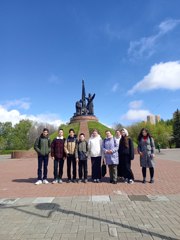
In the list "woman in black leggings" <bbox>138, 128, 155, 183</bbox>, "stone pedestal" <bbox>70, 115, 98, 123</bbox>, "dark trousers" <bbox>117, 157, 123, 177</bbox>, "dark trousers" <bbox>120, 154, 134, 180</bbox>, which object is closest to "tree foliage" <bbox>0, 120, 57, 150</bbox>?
"stone pedestal" <bbox>70, 115, 98, 123</bbox>

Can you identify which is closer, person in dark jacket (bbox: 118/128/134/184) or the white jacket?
person in dark jacket (bbox: 118/128/134/184)

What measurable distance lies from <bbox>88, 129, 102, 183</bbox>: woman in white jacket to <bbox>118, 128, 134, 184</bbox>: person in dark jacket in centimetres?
76

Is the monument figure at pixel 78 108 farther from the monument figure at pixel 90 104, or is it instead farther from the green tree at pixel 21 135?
the green tree at pixel 21 135

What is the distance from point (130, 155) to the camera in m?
9.08

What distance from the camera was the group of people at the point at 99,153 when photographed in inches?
353

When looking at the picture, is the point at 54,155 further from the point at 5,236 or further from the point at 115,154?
the point at 5,236

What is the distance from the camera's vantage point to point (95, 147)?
9344 millimetres

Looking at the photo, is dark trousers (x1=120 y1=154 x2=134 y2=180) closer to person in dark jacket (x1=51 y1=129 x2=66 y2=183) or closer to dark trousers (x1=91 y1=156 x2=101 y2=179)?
dark trousers (x1=91 y1=156 x2=101 y2=179)

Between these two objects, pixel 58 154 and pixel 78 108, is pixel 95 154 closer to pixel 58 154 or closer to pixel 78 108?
pixel 58 154

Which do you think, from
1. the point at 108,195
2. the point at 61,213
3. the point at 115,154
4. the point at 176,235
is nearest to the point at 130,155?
the point at 115,154

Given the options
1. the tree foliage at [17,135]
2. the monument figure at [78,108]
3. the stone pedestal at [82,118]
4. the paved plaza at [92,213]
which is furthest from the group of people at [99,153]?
the tree foliage at [17,135]

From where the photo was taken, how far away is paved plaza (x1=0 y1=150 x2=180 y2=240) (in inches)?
157

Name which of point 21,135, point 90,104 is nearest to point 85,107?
point 90,104

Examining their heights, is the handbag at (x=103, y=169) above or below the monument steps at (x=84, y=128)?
below
